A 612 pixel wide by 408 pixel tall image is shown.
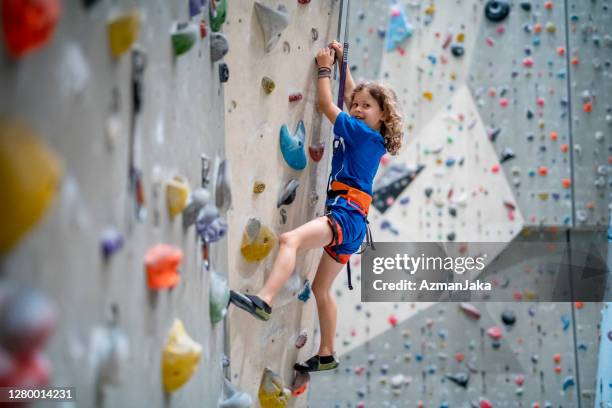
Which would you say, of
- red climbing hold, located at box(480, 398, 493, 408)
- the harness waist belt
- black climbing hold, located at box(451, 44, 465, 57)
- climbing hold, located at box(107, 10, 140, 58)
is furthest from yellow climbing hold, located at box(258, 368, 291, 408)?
black climbing hold, located at box(451, 44, 465, 57)

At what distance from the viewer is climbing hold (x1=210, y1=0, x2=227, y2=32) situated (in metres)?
2.02

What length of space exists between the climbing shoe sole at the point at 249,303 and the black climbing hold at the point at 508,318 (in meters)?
2.34

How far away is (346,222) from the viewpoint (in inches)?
101

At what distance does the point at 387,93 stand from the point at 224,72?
706mm

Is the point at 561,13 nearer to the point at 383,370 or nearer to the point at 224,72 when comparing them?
the point at 383,370

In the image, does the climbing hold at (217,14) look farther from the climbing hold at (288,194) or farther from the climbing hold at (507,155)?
the climbing hold at (507,155)

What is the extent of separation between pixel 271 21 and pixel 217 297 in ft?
2.87

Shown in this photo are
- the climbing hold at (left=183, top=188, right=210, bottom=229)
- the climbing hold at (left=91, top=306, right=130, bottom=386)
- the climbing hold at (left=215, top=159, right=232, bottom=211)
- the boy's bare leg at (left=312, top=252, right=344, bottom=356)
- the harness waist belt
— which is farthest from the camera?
the boy's bare leg at (left=312, top=252, right=344, bottom=356)

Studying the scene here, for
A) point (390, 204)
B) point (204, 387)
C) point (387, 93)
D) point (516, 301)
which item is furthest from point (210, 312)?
point (516, 301)

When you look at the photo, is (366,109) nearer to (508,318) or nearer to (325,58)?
(325,58)

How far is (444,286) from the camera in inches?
163

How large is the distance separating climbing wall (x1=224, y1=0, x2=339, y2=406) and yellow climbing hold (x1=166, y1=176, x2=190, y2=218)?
68 centimetres

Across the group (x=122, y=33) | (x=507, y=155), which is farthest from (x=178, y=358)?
(x=507, y=155)

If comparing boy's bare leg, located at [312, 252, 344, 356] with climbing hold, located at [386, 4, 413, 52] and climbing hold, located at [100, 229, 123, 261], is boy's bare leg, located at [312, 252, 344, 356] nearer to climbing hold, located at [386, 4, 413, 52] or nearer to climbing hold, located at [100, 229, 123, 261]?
climbing hold, located at [100, 229, 123, 261]
